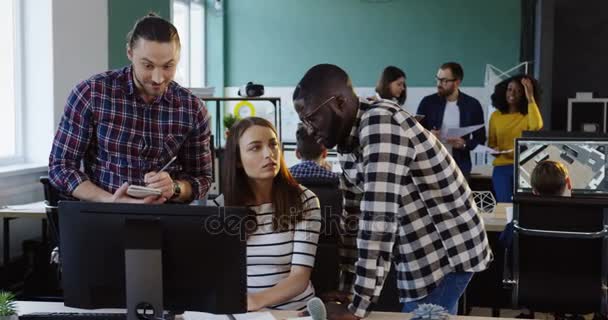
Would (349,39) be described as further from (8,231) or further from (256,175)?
(256,175)

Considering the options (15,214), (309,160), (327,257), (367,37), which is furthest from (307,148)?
(367,37)

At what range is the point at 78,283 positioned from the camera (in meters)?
1.75

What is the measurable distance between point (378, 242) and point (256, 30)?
7.98 m

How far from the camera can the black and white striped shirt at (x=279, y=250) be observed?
2.29 meters

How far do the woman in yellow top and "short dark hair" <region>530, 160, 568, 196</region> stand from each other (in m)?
2.13

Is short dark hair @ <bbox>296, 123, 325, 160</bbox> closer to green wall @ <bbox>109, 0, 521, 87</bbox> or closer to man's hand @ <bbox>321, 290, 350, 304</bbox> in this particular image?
man's hand @ <bbox>321, 290, 350, 304</bbox>

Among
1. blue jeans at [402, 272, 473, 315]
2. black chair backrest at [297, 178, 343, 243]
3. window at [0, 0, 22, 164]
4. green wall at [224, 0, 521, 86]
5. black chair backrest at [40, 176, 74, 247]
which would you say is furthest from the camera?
green wall at [224, 0, 521, 86]

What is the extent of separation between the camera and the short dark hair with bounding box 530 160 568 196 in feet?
10.7

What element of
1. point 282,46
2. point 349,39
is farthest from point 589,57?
point 282,46

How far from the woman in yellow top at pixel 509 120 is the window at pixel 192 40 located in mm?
4365

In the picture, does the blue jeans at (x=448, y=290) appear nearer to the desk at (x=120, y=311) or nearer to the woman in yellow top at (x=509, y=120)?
the desk at (x=120, y=311)

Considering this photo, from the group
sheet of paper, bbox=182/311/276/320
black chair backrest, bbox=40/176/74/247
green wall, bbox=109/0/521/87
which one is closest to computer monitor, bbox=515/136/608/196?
sheet of paper, bbox=182/311/276/320

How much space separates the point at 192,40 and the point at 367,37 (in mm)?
2148

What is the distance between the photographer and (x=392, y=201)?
188 centimetres
